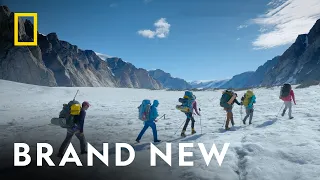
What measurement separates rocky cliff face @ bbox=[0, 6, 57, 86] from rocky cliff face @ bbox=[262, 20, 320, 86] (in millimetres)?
128812

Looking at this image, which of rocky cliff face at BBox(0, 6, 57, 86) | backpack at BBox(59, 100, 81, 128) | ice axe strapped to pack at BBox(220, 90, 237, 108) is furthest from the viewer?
rocky cliff face at BBox(0, 6, 57, 86)

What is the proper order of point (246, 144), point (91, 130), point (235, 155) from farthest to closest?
1. point (91, 130)
2. point (246, 144)
3. point (235, 155)

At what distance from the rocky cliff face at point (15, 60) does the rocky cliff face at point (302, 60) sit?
12881 cm

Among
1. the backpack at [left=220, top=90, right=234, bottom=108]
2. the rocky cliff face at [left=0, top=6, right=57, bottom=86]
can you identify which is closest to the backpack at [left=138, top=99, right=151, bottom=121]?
the backpack at [left=220, top=90, right=234, bottom=108]

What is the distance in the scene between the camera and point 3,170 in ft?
23.0

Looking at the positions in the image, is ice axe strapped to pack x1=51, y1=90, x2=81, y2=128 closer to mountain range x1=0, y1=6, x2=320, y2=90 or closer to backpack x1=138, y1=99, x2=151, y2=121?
backpack x1=138, y1=99, x2=151, y2=121

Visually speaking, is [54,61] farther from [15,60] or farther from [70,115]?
[70,115]

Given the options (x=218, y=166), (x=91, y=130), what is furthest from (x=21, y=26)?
(x=218, y=166)

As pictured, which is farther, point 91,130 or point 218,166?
point 91,130

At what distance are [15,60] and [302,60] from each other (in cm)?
16038

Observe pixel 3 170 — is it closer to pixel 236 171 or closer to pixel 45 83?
pixel 236 171

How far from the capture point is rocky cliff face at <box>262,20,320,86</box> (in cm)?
15825

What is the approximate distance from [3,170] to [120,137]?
16.9ft

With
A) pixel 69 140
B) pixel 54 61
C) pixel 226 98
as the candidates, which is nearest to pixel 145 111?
pixel 69 140
